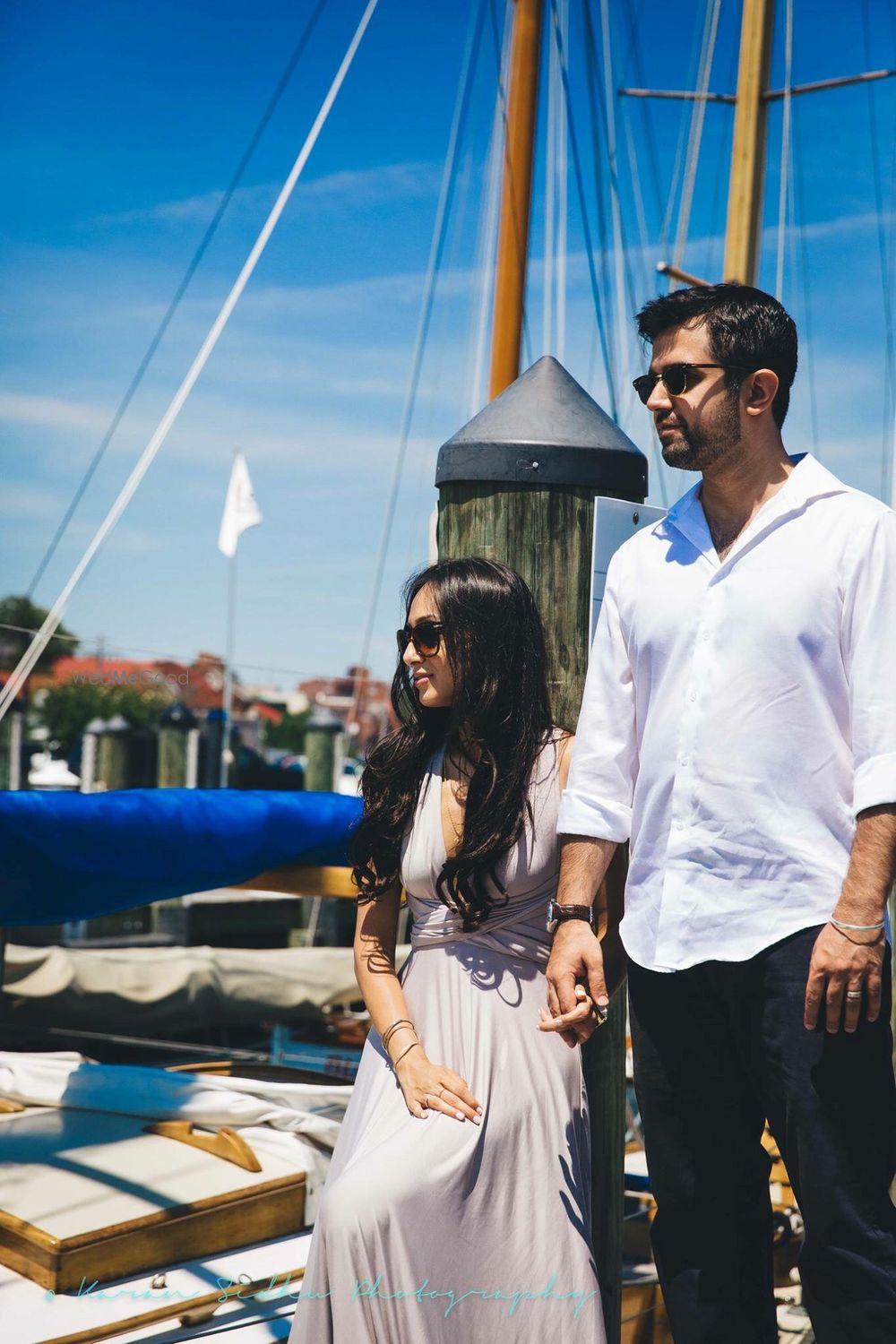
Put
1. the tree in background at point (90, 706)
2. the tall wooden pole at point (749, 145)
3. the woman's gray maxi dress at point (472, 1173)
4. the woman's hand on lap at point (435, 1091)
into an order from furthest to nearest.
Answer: the tree in background at point (90, 706) < the tall wooden pole at point (749, 145) < the woman's hand on lap at point (435, 1091) < the woman's gray maxi dress at point (472, 1173)

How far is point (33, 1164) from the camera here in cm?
301

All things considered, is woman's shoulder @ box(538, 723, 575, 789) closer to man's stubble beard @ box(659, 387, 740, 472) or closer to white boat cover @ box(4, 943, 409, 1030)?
man's stubble beard @ box(659, 387, 740, 472)

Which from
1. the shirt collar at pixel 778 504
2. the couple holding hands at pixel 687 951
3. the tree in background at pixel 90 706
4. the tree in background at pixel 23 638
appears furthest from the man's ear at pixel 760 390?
the tree in background at pixel 90 706

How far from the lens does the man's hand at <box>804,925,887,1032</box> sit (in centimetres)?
181

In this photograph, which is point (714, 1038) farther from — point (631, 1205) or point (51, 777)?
point (51, 777)

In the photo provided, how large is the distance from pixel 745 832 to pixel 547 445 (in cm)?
91

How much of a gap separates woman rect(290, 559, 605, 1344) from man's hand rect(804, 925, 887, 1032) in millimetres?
392

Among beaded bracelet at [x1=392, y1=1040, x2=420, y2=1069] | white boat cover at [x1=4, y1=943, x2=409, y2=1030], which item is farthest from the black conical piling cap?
white boat cover at [x1=4, y1=943, x2=409, y2=1030]

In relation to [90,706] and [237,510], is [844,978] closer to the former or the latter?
[90,706]

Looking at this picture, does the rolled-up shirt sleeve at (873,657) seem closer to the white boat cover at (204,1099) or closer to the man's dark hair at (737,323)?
the man's dark hair at (737,323)

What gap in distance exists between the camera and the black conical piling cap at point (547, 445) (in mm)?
2498

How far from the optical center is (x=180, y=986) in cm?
877

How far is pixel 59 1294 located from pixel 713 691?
1794 millimetres

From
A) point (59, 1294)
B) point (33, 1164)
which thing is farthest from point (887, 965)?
point (33, 1164)
